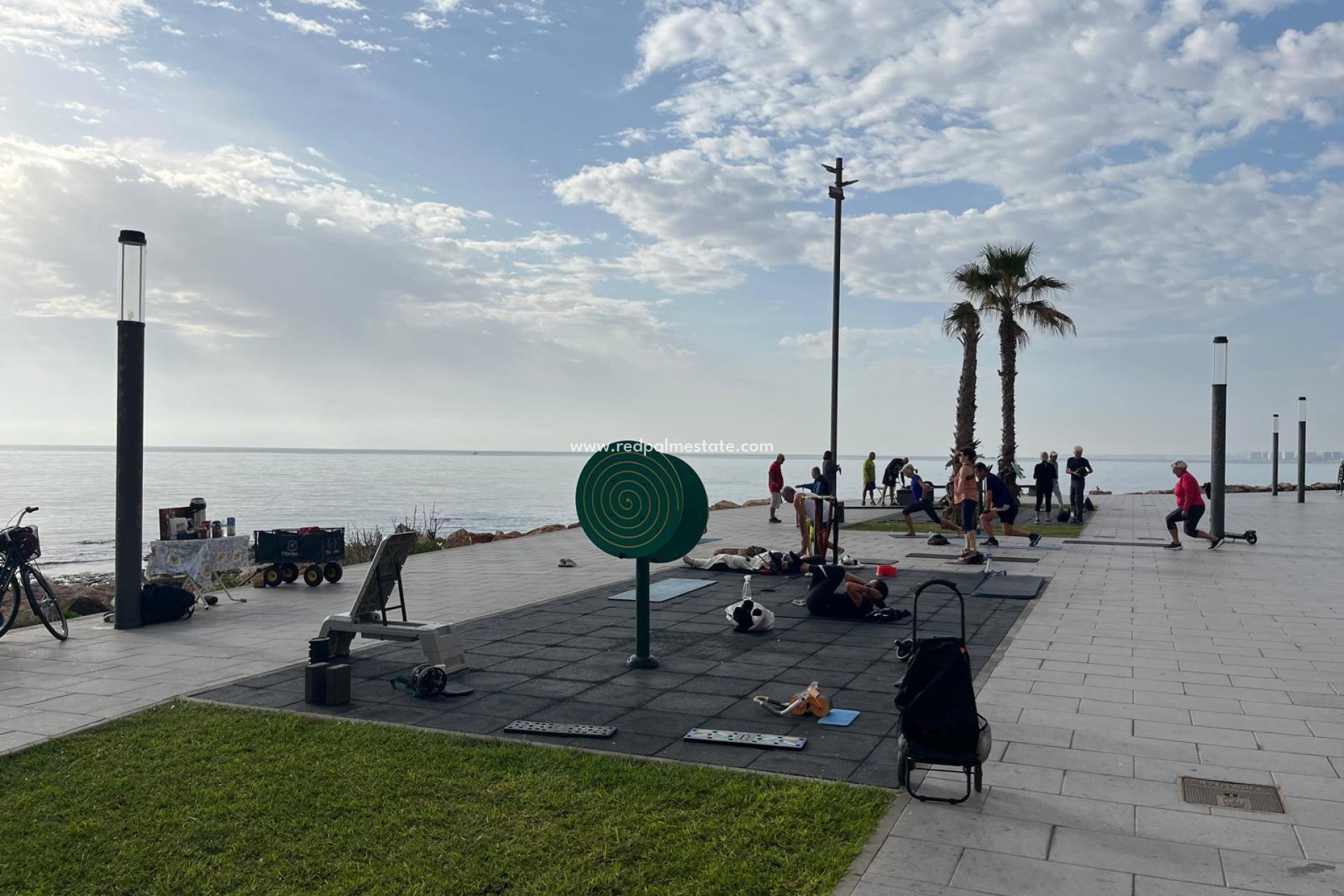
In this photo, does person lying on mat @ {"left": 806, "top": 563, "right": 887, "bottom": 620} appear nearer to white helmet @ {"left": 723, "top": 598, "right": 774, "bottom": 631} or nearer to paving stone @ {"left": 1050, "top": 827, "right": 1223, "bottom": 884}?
white helmet @ {"left": 723, "top": 598, "right": 774, "bottom": 631}

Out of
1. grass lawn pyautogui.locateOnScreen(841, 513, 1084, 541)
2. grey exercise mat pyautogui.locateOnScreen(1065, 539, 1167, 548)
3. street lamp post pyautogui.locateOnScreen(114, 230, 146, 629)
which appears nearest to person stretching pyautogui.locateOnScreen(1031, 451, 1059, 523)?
grass lawn pyautogui.locateOnScreen(841, 513, 1084, 541)

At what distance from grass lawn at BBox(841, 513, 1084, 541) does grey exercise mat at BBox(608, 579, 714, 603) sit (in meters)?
8.52

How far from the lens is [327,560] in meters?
13.5

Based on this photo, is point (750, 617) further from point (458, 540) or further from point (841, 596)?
point (458, 540)

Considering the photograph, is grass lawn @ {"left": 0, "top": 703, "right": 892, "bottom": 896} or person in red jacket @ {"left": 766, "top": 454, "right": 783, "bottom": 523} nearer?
grass lawn @ {"left": 0, "top": 703, "right": 892, "bottom": 896}

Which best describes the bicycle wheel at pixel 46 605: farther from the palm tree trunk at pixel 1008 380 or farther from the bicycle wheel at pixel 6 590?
the palm tree trunk at pixel 1008 380

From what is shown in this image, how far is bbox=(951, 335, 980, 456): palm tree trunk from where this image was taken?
32.7 m

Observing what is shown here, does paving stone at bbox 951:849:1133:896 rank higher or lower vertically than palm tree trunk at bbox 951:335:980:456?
lower

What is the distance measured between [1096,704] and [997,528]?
1638cm

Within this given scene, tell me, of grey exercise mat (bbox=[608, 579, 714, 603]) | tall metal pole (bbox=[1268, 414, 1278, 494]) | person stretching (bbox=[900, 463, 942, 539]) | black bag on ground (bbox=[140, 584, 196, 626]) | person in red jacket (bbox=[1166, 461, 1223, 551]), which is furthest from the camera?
tall metal pole (bbox=[1268, 414, 1278, 494])

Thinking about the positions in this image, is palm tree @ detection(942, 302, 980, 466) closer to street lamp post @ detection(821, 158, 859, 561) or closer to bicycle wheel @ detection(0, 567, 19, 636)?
street lamp post @ detection(821, 158, 859, 561)

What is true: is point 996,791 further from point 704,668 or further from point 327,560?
point 327,560

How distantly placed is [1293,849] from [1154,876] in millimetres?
816

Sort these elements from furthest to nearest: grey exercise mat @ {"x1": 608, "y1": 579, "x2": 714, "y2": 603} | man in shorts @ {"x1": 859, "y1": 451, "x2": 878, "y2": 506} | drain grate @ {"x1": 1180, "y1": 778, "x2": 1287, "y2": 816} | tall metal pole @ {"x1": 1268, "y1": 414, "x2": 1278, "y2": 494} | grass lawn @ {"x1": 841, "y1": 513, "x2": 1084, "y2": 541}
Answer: tall metal pole @ {"x1": 1268, "y1": 414, "x2": 1278, "y2": 494}, man in shorts @ {"x1": 859, "y1": 451, "x2": 878, "y2": 506}, grass lawn @ {"x1": 841, "y1": 513, "x2": 1084, "y2": 541}, grey exercise mat @ {"x1": 608, "y1": 579, "x2": 714, "y2": 603}, drain grate @ {"x1": 1180, "y1": 778, "x2": 1287, "y2": 816}
